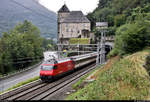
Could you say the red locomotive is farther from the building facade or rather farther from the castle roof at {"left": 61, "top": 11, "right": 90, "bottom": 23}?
the castle roof at {"left": 61, "top": 11, "right": 90, "bottom": 23}

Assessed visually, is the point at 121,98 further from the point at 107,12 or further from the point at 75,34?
the point at 107,12

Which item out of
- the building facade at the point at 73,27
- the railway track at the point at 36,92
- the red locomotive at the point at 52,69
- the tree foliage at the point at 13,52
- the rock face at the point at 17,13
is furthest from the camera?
the building facade at the point at 73,27

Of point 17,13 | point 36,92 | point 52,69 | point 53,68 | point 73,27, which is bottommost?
point 36,92

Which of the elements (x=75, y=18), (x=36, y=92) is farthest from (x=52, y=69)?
(x=75, y=18)

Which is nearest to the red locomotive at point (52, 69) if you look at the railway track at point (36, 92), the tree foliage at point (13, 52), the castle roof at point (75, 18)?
the railway track at point (36, 92)

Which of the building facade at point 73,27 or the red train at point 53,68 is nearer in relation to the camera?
the red train at point 53,68

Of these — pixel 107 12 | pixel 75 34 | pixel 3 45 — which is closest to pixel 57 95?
pixel 3 45

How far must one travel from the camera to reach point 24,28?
44750 mm

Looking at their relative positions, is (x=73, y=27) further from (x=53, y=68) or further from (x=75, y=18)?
(x=53, y=68)

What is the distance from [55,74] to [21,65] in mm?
23985

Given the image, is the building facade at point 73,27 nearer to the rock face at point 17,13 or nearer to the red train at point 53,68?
the rock face at point 17,13

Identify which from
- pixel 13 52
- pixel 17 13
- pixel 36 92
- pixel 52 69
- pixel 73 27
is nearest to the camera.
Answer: pixel 36 92

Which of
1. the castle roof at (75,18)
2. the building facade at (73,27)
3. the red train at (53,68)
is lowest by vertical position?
the red train at (53,68)

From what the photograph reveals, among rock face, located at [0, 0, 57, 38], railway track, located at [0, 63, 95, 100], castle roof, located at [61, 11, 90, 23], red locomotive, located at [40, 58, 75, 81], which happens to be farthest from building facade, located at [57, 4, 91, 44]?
railway track, located at [0, 63, 95, 100]
